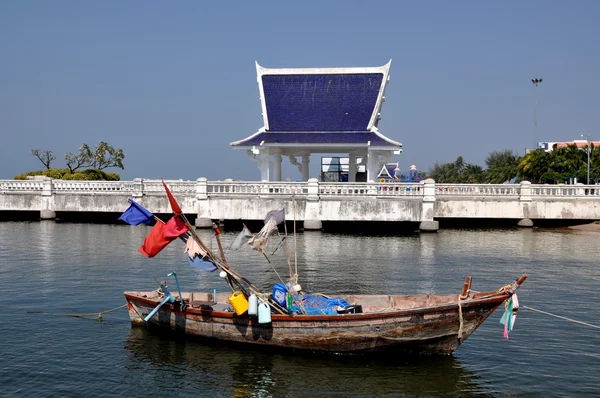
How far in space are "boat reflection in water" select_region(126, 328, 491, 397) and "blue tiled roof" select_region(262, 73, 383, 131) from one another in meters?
30.5

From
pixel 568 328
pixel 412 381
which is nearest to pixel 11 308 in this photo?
pixel 412 381

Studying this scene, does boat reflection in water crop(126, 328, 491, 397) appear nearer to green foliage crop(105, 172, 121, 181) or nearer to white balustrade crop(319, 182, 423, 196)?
white balustrade crop(319, 182, 423, 196)

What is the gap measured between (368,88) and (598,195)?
1646 cm

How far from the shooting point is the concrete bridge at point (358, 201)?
33.0m

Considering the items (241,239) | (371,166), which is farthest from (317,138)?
(241,239)

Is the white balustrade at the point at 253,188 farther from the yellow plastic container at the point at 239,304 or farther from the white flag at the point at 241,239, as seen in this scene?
the yellow plastic container at the point at 239,304

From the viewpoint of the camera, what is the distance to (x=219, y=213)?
33.6 meters

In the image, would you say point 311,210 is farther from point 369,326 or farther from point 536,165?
point 536,165

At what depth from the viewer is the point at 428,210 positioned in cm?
3303

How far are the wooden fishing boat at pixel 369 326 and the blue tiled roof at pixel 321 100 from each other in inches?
1176

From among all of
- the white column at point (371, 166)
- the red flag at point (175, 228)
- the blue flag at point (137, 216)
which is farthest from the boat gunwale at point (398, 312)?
the white column at point (371, 166)

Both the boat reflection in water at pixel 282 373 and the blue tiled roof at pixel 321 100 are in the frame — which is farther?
the blue tiled roof at pixel 321 100

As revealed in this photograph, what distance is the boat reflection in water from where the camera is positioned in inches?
421

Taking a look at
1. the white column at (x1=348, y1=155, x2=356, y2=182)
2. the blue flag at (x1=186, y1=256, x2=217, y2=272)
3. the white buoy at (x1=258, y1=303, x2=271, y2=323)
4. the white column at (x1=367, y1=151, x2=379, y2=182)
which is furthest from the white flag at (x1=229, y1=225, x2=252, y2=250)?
the white column at (x1=348, y1=155, x2=356, y2=182)
